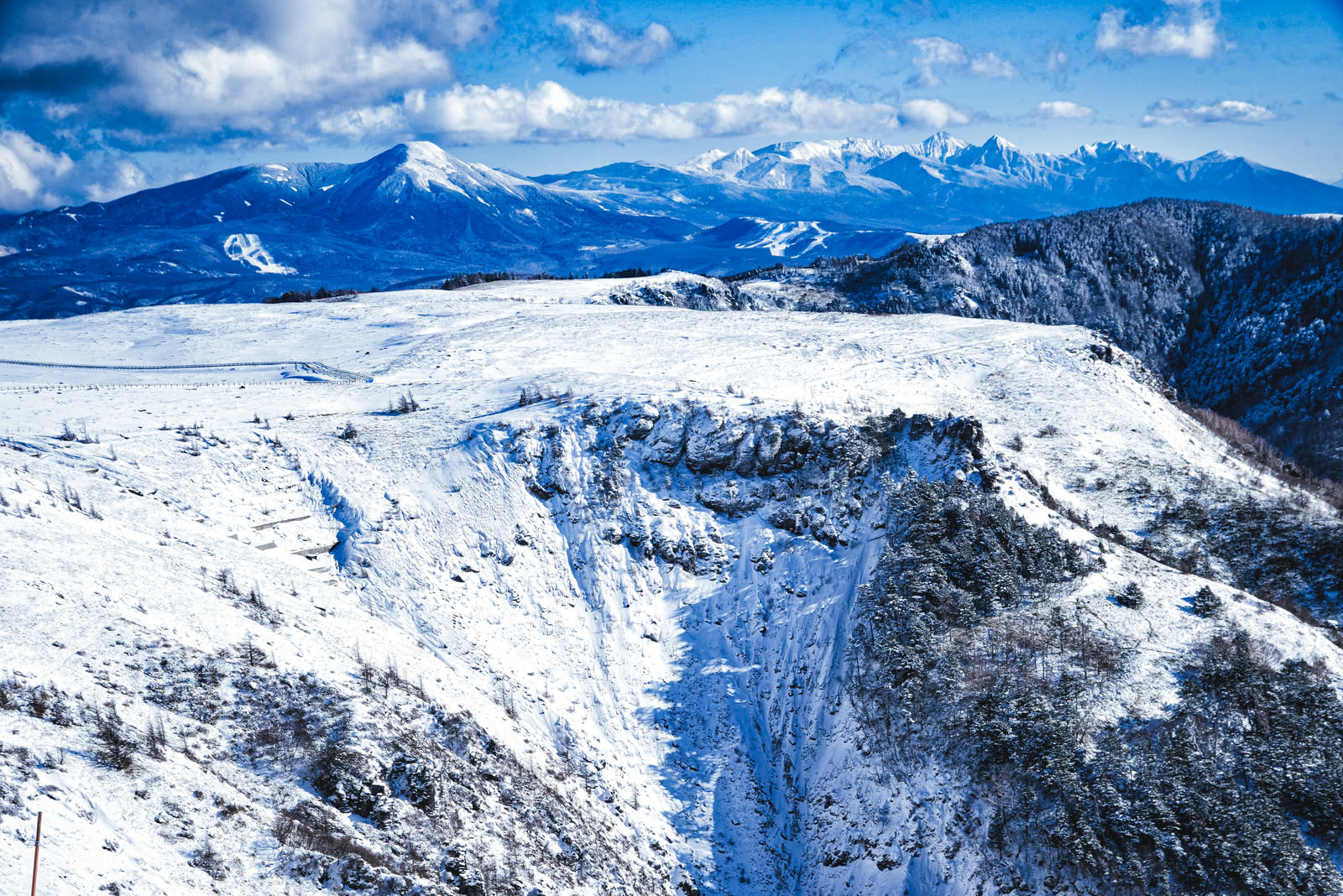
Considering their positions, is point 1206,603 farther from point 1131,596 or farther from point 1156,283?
point 1156,283

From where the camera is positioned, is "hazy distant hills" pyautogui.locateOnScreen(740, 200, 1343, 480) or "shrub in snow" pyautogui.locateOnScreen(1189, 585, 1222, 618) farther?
"hazy distant hills" pyautogui.locateOnScreen(740, 200, 1343, 480)

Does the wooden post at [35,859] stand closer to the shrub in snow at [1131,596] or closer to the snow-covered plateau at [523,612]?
the snow-covered plateau at [523,612]

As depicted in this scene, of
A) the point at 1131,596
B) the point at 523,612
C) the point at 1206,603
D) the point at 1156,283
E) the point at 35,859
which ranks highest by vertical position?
the point at 1156,283

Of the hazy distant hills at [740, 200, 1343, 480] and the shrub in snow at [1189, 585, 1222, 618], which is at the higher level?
the hazy distant hills at [740, 200, 1343, 480]

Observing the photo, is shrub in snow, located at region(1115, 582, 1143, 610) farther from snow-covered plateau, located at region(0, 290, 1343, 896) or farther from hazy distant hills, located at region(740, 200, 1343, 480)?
hazy distant hills, located at region(740, 200, 1343, 480)

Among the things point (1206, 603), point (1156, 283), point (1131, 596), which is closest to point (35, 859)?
point (1131, 596)

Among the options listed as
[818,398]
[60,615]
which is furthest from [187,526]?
[818,398]

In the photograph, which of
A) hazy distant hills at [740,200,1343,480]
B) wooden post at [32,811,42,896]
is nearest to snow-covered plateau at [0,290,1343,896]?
wooden post at [32,811,42,896]

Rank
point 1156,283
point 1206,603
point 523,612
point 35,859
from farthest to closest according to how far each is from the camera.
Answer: point 1156,283 < point 523,612 < point 1206,603 < point 35,859

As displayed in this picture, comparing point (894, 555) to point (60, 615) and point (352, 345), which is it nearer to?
point (60, 615)
